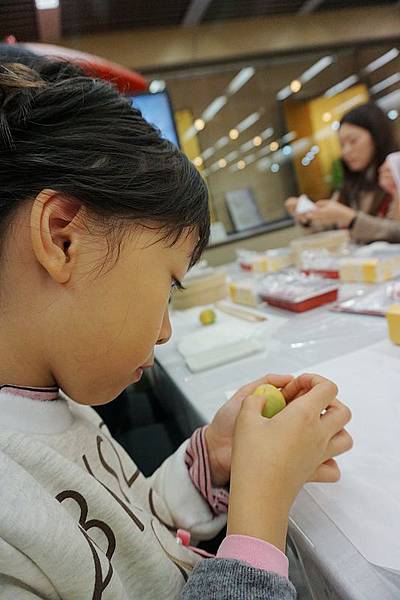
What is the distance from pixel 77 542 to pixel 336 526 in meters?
0.22

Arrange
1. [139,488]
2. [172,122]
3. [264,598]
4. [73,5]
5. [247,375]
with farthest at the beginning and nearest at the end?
[73,5], [172,122], [247,375], [139,488], [264,598]

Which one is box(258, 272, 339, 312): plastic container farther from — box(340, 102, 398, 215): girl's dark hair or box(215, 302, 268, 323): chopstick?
box(340, 102, 398, 215): girl's dark hair

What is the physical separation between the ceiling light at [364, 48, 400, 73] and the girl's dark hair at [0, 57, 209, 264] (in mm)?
4967

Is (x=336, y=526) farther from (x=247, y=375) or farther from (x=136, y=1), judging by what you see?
(x=136, y=1)

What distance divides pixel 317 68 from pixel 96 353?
15.8 ft

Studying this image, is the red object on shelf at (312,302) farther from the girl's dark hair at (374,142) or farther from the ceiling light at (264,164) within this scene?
the ceiling light at (264,164)

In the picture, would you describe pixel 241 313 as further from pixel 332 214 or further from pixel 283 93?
pixel 283 93

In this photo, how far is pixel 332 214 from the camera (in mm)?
1960

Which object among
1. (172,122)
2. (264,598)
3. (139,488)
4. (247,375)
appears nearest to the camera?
(264,598)

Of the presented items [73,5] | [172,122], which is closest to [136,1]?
[73,5]

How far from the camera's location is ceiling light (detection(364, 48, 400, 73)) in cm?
448

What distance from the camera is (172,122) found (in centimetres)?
219

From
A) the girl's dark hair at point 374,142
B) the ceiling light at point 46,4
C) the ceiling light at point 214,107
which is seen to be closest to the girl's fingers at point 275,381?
the girl's dark hair at point 374,142

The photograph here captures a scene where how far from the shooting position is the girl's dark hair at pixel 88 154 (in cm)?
38
